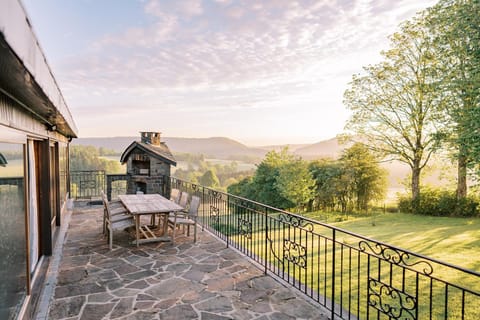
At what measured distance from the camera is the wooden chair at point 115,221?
509 centimetres

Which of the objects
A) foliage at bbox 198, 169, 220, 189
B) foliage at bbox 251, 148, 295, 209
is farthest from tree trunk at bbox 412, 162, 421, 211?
foliage at bbox 198, 169, 220, 189

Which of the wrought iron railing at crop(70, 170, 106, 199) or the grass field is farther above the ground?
the wrought iron railing at crop(70, 170, 106, 199)

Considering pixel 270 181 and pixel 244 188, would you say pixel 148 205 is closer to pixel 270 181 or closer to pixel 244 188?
pixel 270 181

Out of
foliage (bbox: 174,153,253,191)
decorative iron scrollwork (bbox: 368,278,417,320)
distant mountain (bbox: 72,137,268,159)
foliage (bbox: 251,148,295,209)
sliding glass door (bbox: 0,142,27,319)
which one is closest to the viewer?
sliding glass door (bbox: 0,142,27,319)

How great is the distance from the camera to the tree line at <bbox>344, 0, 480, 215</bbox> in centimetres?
988

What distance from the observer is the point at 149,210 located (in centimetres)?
528

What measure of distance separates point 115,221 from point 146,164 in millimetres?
5001

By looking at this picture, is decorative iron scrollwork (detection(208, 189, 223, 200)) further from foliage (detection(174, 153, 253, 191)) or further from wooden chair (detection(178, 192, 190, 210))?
foliage (detection(174, 153, 253, 191))

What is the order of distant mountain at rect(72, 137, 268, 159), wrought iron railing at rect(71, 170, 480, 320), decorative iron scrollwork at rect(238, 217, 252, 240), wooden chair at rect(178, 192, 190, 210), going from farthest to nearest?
distant mountain at rect(72, 137, 268, 159) < wooden chair at rect(178, 192, 190, 210) < decorative iron scrollwork at rect(238, 217, 252, 240) < wrought iron railing at rect(71, 170, 480, 320)

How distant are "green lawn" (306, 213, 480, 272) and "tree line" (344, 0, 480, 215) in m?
1.89

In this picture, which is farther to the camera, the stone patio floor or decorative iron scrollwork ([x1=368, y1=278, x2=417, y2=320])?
the stone patio floor

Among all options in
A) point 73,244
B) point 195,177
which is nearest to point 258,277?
point 73,244

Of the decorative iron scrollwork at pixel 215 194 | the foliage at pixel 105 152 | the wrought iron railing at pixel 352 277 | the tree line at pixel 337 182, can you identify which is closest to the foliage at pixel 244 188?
the tree line at pixel 337 182

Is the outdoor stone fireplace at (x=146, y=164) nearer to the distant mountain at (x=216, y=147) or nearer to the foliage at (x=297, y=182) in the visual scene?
the foliage at (x=297, y=182)
